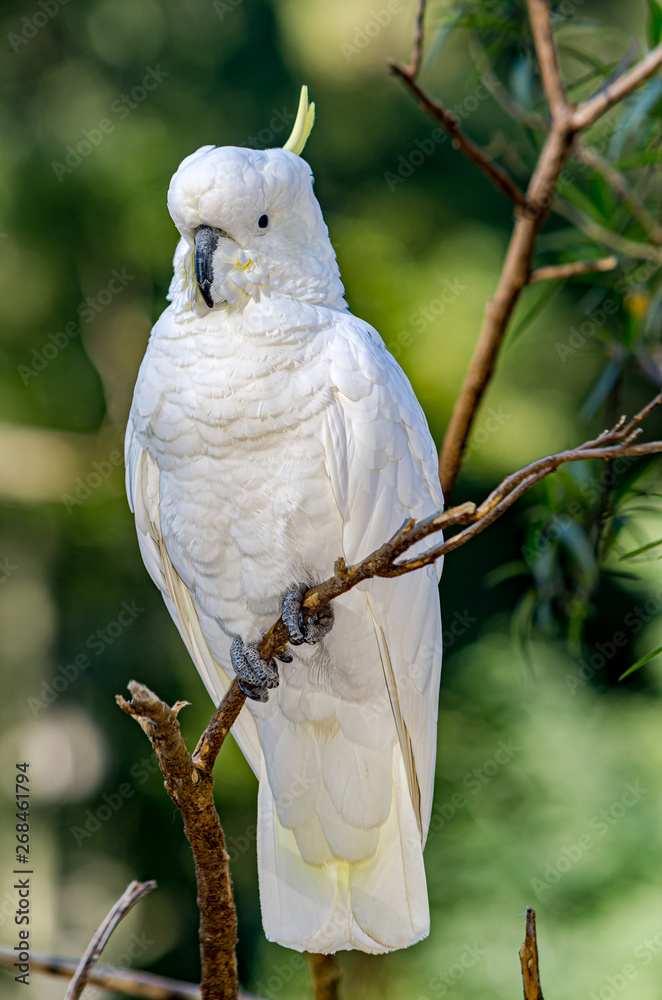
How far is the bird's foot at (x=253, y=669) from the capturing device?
1563 mm

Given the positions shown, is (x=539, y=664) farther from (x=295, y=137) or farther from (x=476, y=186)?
(x=295, y=137)

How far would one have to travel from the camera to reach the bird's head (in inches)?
55.6

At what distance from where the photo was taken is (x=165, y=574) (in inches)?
73.2

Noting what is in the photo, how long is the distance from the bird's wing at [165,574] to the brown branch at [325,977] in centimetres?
39

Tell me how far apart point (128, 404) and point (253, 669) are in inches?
141

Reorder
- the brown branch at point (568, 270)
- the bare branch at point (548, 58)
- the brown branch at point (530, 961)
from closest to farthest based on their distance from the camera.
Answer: the brown branch at point (530, 961)
the bare branch at point (548, 58)
the brown branch at point (568, 270)

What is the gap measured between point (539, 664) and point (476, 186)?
3.01 metres

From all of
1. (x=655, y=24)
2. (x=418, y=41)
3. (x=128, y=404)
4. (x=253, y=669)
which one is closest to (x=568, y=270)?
(x=418, y=41)

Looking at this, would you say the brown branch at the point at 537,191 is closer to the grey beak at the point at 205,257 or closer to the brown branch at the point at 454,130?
the brown branch at the point at 454,130

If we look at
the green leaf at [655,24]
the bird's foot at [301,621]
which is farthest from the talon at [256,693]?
the green leaf at [655,24]

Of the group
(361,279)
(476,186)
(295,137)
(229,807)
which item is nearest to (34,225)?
(361,279)

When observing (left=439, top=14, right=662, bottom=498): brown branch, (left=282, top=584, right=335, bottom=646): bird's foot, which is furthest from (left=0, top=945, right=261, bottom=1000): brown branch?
(left=439, top=14, right=662, bottom=498): brown branch

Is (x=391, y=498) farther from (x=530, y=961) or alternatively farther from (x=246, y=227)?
(x=530, y=961)

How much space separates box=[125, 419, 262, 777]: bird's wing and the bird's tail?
7.5 inches
